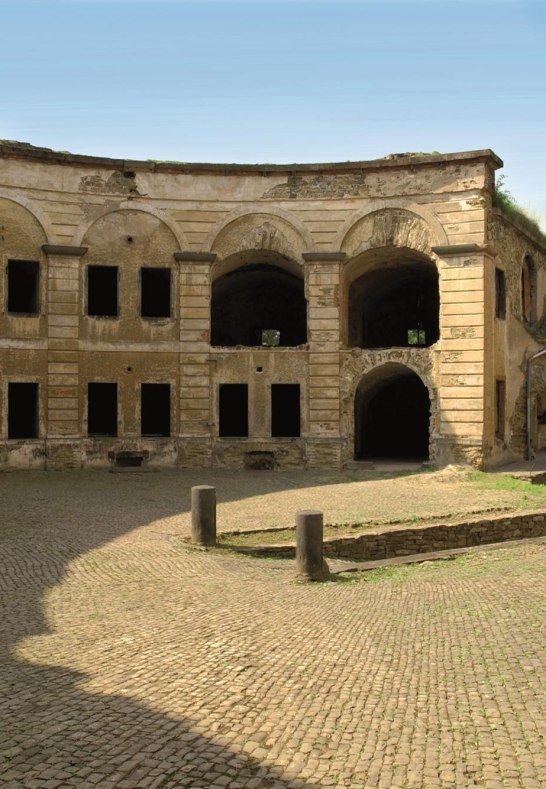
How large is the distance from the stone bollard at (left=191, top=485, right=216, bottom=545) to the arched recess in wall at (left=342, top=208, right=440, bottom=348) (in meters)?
11.3

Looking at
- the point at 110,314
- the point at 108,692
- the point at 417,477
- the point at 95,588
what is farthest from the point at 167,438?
the point at 108,692

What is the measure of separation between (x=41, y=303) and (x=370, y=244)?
9364 millimetres

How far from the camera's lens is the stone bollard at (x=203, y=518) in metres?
12.1

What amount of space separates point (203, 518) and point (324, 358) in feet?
34.6

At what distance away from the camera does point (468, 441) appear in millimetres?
20609

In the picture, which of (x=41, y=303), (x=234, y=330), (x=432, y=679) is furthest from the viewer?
(x=234, y=330)

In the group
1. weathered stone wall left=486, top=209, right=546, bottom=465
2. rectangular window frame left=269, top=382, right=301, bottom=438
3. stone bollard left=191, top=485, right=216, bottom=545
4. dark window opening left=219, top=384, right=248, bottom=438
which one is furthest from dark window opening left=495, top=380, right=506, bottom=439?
stone bollard left=191, top=485, right=216, bottom=545

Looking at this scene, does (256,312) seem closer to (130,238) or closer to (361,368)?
(130,238)

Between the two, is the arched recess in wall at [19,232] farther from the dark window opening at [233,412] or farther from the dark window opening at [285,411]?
the dark window opening at [285,411]

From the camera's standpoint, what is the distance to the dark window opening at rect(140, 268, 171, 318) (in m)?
23.2

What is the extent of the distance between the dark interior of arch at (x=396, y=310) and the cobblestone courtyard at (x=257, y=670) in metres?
14.1

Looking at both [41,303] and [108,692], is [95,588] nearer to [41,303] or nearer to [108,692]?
[108,692]

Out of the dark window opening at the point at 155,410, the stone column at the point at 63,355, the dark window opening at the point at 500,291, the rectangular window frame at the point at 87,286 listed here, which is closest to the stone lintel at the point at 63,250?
the stone column at the point at 63,355

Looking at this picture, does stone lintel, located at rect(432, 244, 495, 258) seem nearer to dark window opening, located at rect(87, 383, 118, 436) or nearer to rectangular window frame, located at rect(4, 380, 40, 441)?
dark window opening, located at rect(87, 383, 118, 436)
